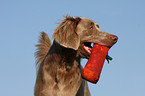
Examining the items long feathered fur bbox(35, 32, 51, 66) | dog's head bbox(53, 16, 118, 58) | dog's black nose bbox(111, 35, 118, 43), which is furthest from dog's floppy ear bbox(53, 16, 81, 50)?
long feathered fur bbox(35, 32, 51, 66)

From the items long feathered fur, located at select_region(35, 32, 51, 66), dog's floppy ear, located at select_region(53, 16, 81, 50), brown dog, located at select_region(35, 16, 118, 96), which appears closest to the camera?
dog's floppy ear, located at select_region(53, 16, 81, 50)

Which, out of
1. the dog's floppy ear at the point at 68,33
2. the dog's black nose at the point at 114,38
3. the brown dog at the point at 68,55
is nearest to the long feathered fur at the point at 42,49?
the brown dog at the point at 68,55

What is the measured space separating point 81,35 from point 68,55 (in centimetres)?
54

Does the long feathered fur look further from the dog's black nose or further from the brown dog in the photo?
the dog's black nose

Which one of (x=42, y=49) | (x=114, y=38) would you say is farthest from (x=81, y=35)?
(x=42, y=49)

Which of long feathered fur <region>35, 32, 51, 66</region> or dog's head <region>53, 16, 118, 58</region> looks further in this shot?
long feathered fur <region>35, 32, 51, 66</region>

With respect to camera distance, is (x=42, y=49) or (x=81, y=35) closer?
(x=81, y=35)

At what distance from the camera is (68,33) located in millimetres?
6320

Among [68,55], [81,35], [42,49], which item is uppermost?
[81,35]

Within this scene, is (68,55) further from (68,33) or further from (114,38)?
(114,38)

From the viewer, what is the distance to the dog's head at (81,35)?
20.3 ft

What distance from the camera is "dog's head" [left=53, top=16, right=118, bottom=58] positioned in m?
6.18

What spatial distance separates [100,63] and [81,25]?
0.98 metres

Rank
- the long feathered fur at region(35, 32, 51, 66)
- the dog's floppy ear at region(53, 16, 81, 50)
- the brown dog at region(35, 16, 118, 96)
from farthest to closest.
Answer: the long feathered fur at region(35, 32, 51, 66) → the brown dog at region(35, 16, 118, 96) → the dog's floppy ear at region(53, 16, 81, 50)
